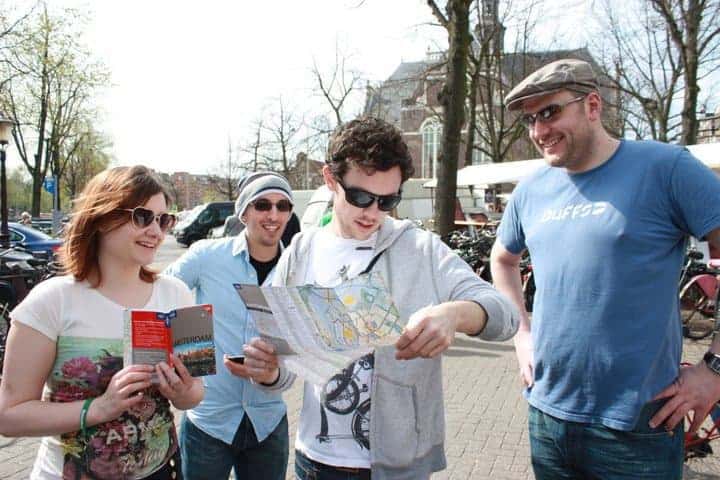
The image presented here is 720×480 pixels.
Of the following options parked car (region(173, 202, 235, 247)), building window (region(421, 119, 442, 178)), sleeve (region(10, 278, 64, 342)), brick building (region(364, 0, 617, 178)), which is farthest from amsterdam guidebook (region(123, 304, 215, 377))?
building window (region(421, 119, 442, 178))

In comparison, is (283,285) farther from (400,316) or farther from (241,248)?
(241,248)

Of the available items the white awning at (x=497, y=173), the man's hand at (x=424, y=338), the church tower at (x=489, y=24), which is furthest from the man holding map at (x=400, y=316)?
the church tower at (x=489, y=24)

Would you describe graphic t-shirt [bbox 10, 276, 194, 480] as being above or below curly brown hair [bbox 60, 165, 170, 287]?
below

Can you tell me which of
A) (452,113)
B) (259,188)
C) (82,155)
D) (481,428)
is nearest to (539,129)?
(259,188)

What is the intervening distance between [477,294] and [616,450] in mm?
831

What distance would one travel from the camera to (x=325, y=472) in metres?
1.80

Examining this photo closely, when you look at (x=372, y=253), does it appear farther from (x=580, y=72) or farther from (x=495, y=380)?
(x=495, y=380)

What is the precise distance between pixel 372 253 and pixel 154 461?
1.00 meters

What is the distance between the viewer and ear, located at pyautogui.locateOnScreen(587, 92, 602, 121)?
2191 millimetres

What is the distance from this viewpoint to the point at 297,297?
1449 millimetres

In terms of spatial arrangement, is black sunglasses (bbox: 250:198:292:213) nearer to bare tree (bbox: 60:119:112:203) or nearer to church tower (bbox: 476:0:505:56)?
church tower (bbox: 476:0:505:56)

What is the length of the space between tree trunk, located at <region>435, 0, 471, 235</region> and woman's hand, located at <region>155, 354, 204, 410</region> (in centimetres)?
1009

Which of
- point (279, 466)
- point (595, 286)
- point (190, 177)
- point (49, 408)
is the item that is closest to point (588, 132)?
point (595, 286)

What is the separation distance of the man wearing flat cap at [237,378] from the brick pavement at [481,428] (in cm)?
174
